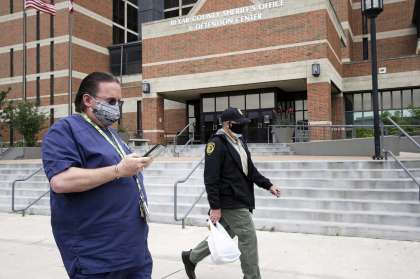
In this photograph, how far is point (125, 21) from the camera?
43.1 meters

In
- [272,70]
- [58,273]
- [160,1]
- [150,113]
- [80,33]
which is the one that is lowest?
[58,273]

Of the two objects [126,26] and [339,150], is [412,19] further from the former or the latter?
[126,26]

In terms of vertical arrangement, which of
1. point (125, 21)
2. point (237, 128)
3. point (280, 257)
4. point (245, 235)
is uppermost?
point (125, 21)

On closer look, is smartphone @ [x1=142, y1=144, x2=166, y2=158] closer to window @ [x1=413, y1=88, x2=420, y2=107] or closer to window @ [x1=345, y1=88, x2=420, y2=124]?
window @ [x1=345, y1=88, x2=420, y2=124]

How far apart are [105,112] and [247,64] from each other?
2064 centimetres

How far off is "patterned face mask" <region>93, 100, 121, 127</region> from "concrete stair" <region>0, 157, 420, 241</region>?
5.57 m

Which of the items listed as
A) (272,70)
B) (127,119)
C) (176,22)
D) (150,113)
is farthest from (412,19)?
(127,119)

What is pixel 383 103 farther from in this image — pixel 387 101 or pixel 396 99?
pixel 396 99

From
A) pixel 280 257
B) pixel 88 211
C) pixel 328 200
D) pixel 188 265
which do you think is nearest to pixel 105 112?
pixel 88 211

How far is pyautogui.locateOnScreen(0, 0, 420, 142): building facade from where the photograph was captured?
2122 cm

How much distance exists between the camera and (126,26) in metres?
43.2

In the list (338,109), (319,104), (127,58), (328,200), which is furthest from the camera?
(127,58)

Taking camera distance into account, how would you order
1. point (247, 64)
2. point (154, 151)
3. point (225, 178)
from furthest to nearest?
point (247, 64) → point (225, 178) → point (154, 151)

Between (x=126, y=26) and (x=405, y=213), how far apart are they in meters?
39.9
